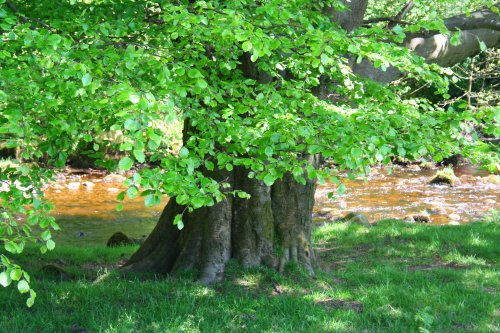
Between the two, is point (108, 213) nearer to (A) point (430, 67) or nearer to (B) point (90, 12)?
(B) point (90, 12)

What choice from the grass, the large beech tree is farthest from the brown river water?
the large beech tree

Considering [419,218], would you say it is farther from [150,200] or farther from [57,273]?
[150,200]

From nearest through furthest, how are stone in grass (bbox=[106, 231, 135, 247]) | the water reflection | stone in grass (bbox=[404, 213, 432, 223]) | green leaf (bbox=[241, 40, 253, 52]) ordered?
green leaf (bbox=[241, 40, 253, 52])
stone in grass (bbox=[106, 231, 135, 247])
stone in grass (bbox=[404, 213, 432, 223])
the water reflection

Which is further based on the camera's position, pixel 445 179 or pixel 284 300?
pixel 445 179

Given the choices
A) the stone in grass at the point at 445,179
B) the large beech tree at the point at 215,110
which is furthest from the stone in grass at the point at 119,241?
the stone in grass at the point at 445,179

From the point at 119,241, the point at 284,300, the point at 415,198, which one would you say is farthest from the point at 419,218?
the point at 284,300

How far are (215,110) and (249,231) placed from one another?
7.34 feet

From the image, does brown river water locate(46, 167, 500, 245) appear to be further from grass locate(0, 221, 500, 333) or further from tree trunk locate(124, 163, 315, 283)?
tree trunk locate(124, 163, 315, 283)

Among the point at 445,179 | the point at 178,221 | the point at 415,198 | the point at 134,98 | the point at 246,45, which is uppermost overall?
the point at 246,45

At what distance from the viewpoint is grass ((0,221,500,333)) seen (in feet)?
18.1

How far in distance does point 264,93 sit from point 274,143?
2.91ft

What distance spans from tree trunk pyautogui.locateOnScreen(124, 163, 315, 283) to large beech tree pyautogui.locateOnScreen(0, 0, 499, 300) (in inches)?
0.7

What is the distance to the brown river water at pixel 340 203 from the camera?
14109mm

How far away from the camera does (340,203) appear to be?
16.8 metres
